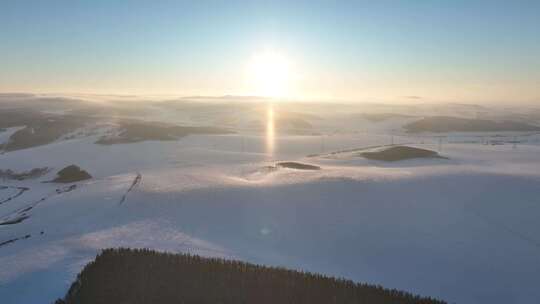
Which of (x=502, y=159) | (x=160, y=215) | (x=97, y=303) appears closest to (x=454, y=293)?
(x=97, y=303)

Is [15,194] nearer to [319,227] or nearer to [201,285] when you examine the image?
[319,227]

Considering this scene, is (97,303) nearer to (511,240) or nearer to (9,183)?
(511,240)

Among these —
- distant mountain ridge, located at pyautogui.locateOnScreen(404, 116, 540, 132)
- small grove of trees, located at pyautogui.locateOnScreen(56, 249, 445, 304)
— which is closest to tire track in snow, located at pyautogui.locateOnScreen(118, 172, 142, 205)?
small grove of trees, located at pyautogui.locateOnScreen(56, 249, 445, 304)

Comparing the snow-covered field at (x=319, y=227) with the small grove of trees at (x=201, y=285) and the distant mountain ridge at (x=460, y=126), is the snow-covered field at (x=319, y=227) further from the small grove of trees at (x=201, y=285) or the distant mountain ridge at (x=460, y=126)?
the distant mountain ridge at (x=460, y=126)

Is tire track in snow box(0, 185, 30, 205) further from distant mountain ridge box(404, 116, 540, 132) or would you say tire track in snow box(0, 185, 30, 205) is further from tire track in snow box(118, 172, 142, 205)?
distant mountain ridge box(404, 116, 540, 132)

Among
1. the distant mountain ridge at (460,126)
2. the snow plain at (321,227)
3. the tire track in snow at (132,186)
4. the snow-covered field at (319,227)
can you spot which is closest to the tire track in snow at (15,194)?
the snow-covered field at (319,227)
